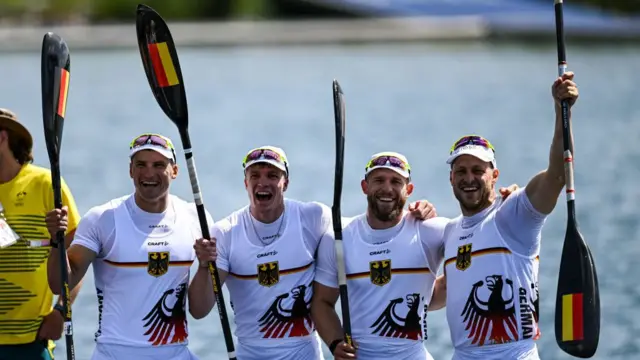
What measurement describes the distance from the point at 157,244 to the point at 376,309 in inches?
64.3

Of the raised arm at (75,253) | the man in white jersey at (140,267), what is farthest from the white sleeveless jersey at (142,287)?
the raised arm at (75,253)

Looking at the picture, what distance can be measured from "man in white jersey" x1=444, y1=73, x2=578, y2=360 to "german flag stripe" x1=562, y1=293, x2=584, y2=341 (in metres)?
0.32

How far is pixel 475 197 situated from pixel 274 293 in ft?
5.25

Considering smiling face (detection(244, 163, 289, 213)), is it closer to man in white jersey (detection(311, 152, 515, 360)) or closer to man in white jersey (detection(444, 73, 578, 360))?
man in white jersey (detection(311, 152, 515, 360))

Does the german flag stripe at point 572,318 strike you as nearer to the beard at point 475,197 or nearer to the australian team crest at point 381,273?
the beard at point 475,197

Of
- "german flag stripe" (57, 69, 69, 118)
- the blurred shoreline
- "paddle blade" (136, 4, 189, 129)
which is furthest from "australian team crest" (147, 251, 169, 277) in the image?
the blurred shoreline

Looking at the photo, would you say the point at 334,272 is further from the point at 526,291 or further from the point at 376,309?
the point at 526,291

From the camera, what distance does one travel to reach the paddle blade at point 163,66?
379 inches

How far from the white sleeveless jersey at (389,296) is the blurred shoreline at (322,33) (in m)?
45.5

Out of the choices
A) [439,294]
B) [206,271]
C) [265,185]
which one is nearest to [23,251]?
[206,271]

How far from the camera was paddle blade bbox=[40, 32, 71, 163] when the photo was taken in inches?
375

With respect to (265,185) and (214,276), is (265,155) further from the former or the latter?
(214,276)

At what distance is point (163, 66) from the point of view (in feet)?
32.0

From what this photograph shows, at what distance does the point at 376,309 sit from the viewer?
8.95m
